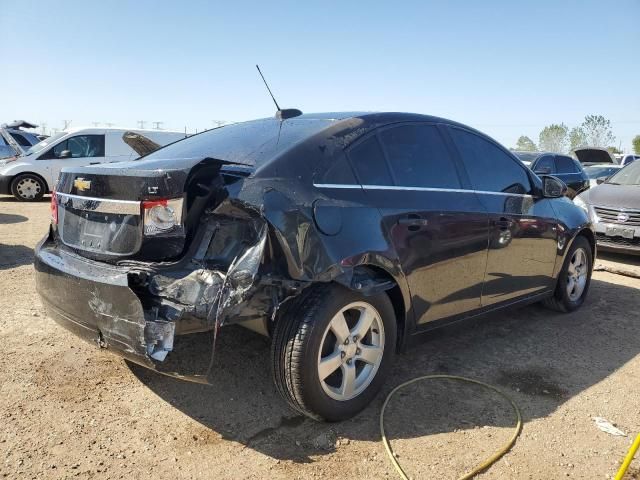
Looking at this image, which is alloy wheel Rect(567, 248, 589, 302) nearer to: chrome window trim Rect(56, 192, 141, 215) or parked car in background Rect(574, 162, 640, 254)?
parked car in background Rect(574, 162, 640, 254)

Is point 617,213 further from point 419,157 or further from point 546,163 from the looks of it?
point 419,157

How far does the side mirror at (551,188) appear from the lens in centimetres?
436

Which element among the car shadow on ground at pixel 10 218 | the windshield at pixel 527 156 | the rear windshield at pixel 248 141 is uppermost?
the windshield at pixel 527 156

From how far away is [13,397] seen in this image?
2.96 meters

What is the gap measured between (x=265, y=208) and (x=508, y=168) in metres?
2.44

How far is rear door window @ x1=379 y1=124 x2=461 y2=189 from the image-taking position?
321 cm

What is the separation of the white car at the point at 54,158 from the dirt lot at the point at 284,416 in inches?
375

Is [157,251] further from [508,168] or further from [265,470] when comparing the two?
[508,168]

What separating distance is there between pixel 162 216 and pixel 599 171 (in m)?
16.2

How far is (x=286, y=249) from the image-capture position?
8.18 ft

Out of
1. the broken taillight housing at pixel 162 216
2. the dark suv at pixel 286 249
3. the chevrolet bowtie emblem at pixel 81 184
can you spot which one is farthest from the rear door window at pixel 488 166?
the chevrolet bowtie emblem at pixel 81 184

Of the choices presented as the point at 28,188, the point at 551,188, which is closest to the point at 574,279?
the point at 551,188

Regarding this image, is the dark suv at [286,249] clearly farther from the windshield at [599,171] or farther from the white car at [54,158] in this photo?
the windshield at [599,171]

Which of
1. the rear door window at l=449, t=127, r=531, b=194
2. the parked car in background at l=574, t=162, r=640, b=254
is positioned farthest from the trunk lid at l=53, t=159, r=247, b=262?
the parked car in background at l=574, t=162, r=640, b=254
